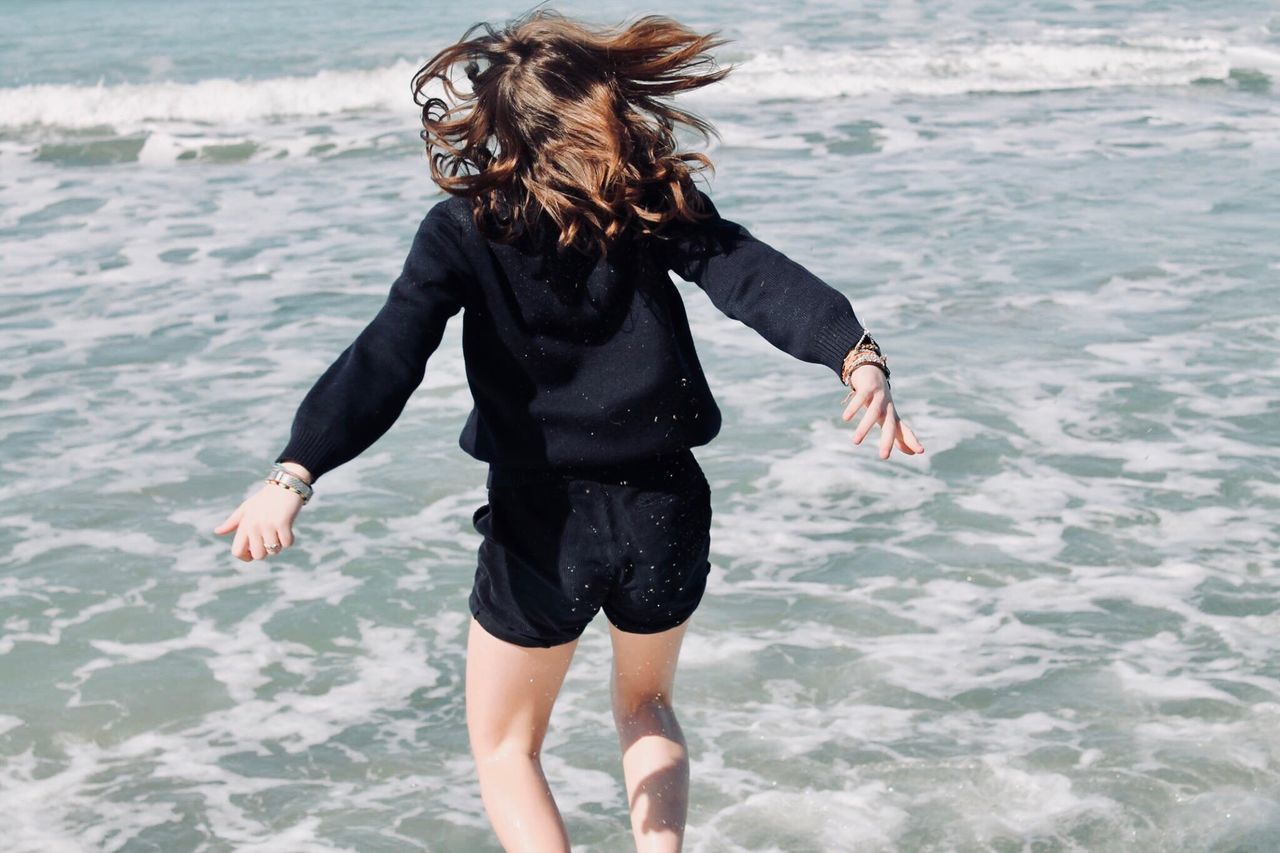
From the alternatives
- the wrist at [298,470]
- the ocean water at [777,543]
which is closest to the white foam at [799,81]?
the ocean water at [777,543]

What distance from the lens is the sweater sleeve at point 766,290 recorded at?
254 cm

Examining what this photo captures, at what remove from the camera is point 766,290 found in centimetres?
262

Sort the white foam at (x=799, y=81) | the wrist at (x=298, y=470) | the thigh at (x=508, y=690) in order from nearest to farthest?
the wrist at (x=298, y=470), the thigh at (x=508, y=690), the white foam at (x=799, y=81)

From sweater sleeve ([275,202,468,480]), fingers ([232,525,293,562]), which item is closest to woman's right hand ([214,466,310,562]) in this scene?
fingers ([232,525,293,562])

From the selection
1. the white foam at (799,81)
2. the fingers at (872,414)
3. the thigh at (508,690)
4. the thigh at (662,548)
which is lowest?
the white foam at (799,81)

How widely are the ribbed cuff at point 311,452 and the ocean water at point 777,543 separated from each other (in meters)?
1.64

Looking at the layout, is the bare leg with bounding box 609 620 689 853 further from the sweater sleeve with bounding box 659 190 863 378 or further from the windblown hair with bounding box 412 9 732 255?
the windblown hair with bounding box 412 9 732 255

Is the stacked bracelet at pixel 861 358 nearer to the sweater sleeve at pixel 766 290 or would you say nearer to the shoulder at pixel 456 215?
the sweater sleeve at pixel 766 290

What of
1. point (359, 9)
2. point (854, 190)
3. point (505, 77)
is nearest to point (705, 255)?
point (505, 77)

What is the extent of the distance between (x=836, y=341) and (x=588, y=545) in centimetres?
62

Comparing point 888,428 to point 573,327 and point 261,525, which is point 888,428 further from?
point 261,525

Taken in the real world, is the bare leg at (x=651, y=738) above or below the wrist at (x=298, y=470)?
below

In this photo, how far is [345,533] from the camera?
18.0 ft

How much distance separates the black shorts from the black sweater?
6 centimetres
